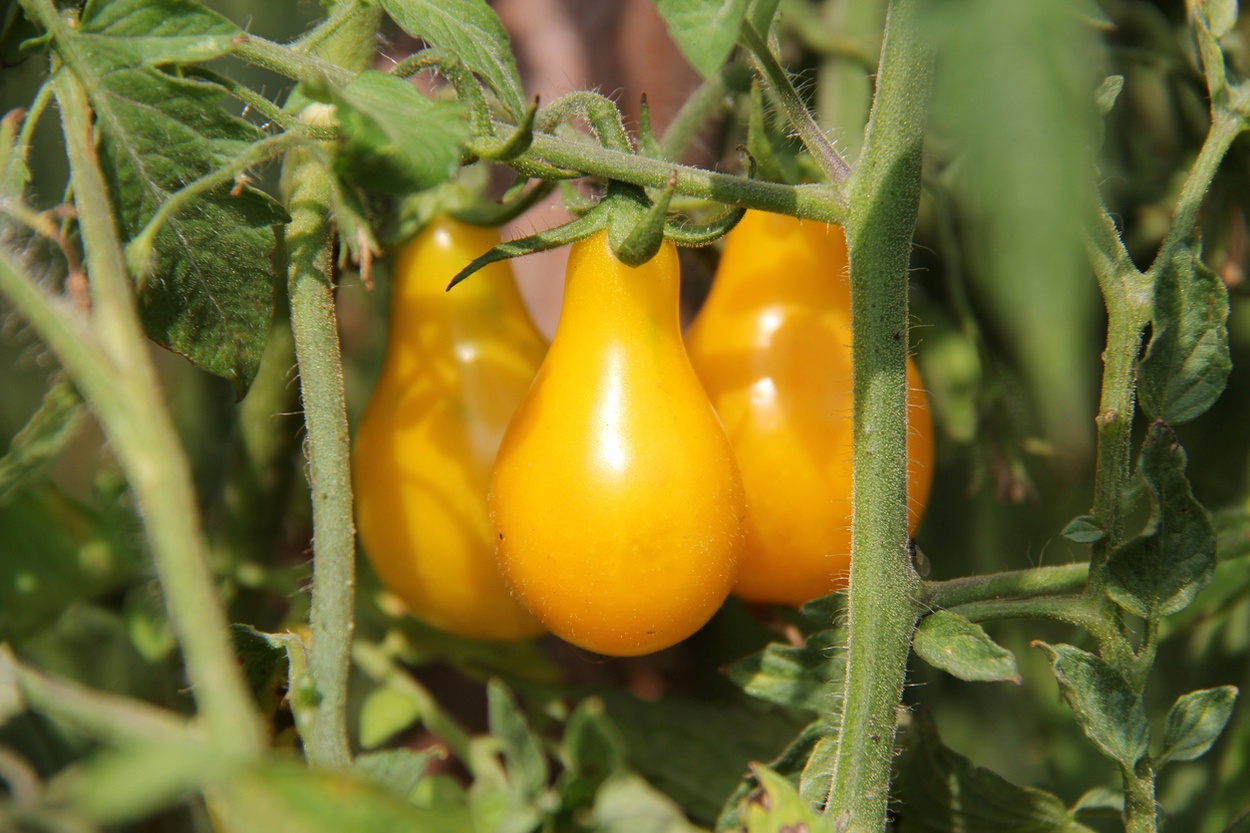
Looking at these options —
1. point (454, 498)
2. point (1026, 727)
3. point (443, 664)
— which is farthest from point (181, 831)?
point (1026, 727)

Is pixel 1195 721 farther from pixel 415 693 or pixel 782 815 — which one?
pixel 415 693

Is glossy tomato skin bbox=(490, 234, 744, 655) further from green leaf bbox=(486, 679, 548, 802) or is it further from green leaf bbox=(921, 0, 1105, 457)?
green leaf bbox=(921, 0, 1105, 457)

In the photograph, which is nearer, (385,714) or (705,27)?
(705,27)

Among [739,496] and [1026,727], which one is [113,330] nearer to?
[739,496]

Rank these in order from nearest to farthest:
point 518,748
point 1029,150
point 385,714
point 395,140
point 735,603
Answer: point 1029,150 → point 395,140 → point 518,748 → point 385,714 → point 735,603

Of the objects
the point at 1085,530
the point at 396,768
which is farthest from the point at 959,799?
the point at 396,768

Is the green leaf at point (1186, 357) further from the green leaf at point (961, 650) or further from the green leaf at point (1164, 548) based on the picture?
the green leaf at point (961, 650)
